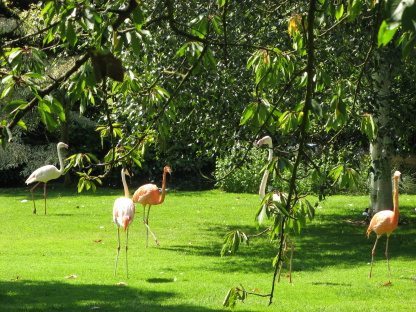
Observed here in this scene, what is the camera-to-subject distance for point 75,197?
17.0 meters

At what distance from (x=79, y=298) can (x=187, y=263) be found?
2.47 meters

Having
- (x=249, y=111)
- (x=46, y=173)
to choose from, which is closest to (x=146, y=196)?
(x=46, y=173)

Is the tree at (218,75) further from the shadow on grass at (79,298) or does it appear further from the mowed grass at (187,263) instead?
the shadow on grass at (79,298)

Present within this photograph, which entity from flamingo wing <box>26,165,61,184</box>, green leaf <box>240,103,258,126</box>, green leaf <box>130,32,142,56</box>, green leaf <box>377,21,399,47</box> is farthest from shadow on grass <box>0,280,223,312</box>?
flamingo wing <box>26,165,61,184</box>

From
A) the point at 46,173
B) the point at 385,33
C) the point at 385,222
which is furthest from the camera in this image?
the point at 46,173

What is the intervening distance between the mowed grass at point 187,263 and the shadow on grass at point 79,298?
0.01m

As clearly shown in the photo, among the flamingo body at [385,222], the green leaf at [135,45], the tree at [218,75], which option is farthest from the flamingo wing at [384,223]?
the green leaf at [135,45]

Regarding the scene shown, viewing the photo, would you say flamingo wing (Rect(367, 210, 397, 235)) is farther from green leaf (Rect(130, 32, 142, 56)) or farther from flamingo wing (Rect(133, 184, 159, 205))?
green leaf (Rect(130, 32, 142, 56))

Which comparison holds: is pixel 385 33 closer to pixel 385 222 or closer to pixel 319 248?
pixel 385 222

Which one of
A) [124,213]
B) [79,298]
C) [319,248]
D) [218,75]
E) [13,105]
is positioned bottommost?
[79,298]

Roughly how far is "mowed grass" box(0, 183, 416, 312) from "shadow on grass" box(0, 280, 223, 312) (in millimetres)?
11

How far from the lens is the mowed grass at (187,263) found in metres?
6.66

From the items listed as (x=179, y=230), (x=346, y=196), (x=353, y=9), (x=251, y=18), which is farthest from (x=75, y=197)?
(x=353, y=9)

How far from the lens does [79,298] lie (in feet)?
21.9
